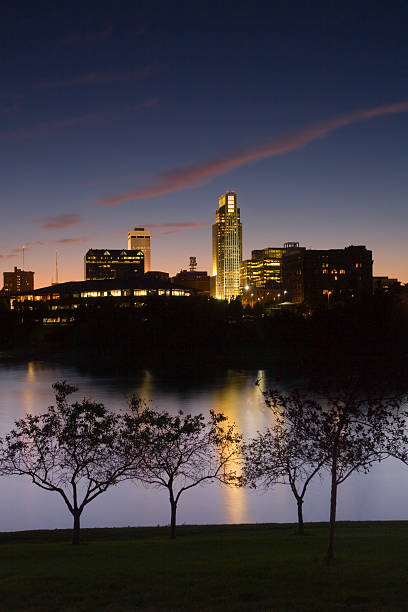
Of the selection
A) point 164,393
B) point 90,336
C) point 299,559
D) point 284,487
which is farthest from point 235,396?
point 90,336

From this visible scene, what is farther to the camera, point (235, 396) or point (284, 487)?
point (235, 396)

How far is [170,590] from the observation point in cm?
1717

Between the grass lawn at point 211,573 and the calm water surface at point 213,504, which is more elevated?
the grass lawn at point 211,573

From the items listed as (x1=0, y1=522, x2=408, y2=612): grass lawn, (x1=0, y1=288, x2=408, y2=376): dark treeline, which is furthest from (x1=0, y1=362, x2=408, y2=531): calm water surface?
(x1=0, y1=288, x2=408, y2=376): dark treeline

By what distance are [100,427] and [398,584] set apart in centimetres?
1432

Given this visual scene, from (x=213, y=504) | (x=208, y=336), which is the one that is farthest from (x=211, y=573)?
(x=208, y=336)

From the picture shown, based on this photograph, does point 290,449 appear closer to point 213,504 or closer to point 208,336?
point 213,504

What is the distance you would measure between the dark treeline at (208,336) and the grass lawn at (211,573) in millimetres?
96557

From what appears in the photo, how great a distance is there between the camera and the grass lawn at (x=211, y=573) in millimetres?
16031

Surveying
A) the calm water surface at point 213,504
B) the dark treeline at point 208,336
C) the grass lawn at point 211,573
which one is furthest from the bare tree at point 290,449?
the dark treeline at point 208,336

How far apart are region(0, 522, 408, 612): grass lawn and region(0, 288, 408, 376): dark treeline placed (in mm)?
96557

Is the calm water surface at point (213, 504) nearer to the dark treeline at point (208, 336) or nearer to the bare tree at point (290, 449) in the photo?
the bare tree at point (290, 449)

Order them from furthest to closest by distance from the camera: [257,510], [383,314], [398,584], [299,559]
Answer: [383,314] < [257,510] < [299,559] < [398,584]

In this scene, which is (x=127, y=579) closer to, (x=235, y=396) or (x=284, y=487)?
(x=284, y=487)
